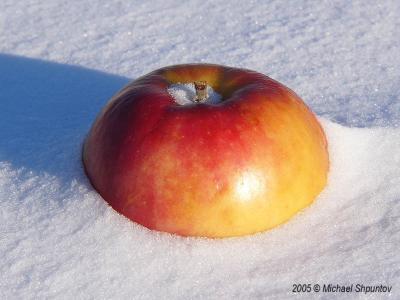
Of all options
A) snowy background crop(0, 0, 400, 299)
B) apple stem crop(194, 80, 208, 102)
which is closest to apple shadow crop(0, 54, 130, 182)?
snowy background crop(0, 0, 400, 299)

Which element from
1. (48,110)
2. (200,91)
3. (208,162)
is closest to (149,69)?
(48,110)

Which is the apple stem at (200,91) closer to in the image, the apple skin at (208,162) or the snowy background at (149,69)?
the apple skin at (208,162)

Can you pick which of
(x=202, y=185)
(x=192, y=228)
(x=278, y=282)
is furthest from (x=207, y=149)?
(x=278, y=282)

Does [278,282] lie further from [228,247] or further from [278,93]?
[278,93]

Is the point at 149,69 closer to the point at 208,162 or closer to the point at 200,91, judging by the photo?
the point at 200,91

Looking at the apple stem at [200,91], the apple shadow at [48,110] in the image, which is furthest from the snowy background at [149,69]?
the apple stem at [200,91]

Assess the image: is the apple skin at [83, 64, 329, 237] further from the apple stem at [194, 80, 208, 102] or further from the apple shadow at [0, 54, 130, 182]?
the apple shadow at [0, 54, 130, 182]
